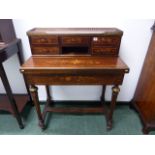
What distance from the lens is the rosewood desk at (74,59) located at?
1.01 metres

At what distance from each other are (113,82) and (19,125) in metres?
1.08

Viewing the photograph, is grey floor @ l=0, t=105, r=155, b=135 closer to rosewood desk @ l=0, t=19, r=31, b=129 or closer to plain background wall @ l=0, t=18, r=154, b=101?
rosewood desk @ l=0, t=19, r=31, b=129

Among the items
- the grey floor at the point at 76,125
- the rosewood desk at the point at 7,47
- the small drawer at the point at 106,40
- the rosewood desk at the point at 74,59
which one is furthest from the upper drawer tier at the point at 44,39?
the grey floor at the point at 76,125

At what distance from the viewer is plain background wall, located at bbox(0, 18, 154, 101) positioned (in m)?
1.29

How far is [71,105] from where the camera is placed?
1.78 m

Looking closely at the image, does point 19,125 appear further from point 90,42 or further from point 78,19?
point 78,19

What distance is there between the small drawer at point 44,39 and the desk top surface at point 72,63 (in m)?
0.13

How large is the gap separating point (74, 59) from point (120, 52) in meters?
0.55

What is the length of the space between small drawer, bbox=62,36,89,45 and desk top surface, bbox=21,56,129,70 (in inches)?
5.2

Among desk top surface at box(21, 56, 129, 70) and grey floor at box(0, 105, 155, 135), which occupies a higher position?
desk top surface at box(21, 56, 129, 70)

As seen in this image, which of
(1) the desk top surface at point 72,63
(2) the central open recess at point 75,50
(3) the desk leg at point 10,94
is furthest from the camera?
(2) the central open recess at point 75,50

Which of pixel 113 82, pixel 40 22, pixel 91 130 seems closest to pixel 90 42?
pixel 113 82

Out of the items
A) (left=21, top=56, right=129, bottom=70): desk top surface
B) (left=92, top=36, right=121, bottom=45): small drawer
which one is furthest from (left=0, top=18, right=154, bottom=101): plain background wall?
(left=21, top=56, right=129, bottom=70): desk top surface

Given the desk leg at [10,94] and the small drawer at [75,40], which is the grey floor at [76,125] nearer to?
the desk leg at [10,94]
